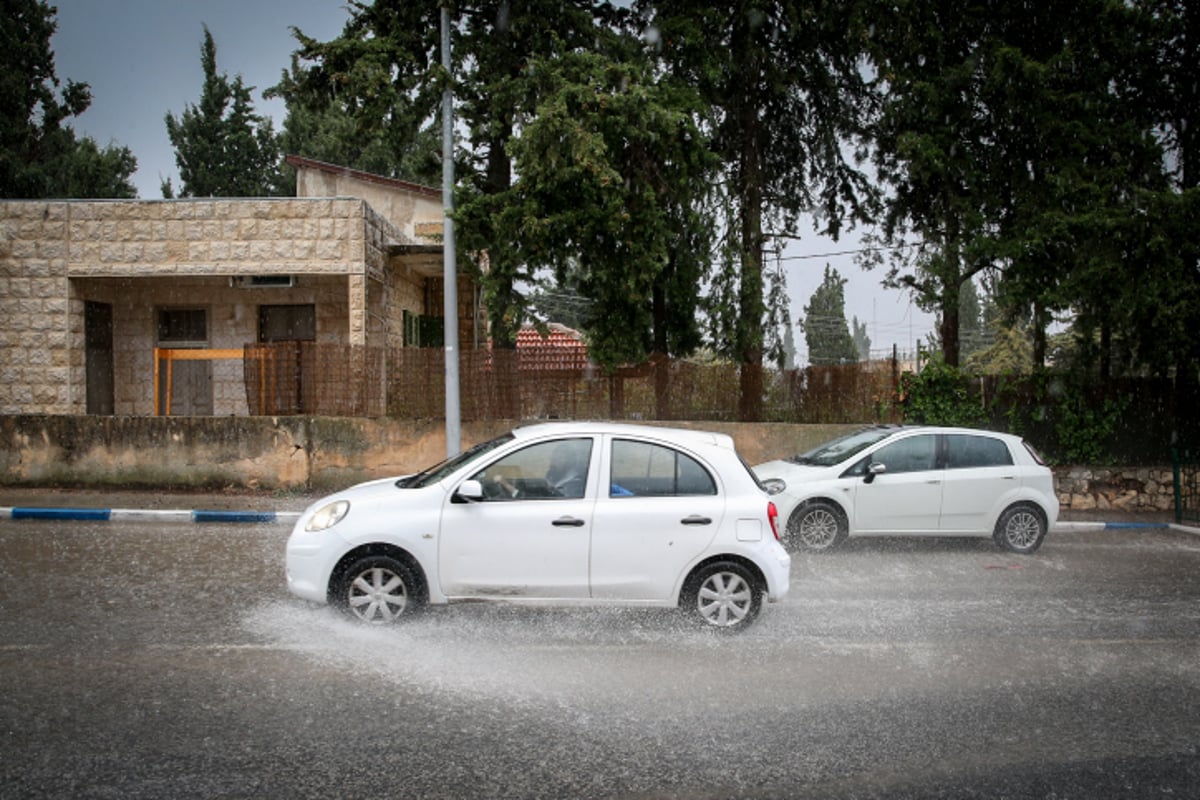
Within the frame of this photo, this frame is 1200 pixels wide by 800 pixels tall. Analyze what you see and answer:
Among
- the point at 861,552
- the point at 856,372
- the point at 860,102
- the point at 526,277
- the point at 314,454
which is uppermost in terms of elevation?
the point at 860,102

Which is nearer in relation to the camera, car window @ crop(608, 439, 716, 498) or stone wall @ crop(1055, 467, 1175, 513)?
car window @ crop(608, 439, 716, 498)

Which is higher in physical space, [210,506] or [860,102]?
[860,102]

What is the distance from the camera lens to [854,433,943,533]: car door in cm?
1103

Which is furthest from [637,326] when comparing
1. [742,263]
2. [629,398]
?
[742,263]

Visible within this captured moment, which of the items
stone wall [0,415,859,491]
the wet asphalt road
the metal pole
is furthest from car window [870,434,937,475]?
stone wall [0,415,859,491]

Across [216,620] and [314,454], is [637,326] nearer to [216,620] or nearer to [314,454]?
[314,454]

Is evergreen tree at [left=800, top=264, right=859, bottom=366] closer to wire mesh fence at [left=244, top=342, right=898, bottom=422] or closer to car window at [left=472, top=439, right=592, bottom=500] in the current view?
wire mesh fence at [left=244, top=342, right=898, bottom=422]

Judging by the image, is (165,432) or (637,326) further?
(637,326)

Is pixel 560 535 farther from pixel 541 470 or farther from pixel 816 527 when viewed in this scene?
pixel 816 527

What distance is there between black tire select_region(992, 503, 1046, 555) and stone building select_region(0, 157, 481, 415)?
10.1 meters

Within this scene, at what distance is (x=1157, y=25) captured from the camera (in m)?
16.1

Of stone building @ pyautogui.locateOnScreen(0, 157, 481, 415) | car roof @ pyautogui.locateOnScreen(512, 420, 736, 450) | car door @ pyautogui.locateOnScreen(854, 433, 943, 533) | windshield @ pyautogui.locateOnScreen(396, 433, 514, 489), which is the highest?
stone building @ pyautogui.locateOnScreen(0, 157, 481, 415)

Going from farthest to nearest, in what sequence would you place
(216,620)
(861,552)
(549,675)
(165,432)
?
(165,432)
(861,552)
(216,620)
(549,675)

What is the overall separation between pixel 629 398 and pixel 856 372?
4.39 metres
